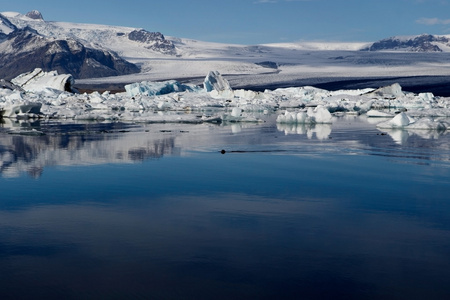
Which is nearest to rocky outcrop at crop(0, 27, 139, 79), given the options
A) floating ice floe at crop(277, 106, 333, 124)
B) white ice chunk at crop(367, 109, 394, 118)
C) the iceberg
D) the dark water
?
the iceberg

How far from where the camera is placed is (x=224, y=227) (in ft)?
15.2

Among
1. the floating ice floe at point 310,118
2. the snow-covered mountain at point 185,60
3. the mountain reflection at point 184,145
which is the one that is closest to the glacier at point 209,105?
the floating ice floe at point 310,118

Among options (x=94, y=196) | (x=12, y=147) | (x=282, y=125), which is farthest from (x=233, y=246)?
(x=282, y=125)

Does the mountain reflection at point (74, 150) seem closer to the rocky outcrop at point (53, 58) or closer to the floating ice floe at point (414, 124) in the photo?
the floating ice floe at point (414, 124)

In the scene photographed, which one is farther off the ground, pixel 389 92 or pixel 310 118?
pixel 389 92

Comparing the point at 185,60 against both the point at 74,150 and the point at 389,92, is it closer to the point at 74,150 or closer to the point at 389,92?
the point at 389,92

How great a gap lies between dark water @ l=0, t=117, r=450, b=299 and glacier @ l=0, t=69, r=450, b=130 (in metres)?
8.82

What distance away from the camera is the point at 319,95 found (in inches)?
1582

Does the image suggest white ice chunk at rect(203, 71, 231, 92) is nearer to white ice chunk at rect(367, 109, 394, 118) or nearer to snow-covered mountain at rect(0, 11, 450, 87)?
white ice chunk at rect(367, 109, 394, 118)

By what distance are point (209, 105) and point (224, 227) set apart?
2779 centimetres

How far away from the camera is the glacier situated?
18406 millimetres

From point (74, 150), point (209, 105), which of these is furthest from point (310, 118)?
point (209, 105)

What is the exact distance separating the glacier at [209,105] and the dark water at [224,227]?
882 cm

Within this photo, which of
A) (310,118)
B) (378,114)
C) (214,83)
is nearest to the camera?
(310,118)
